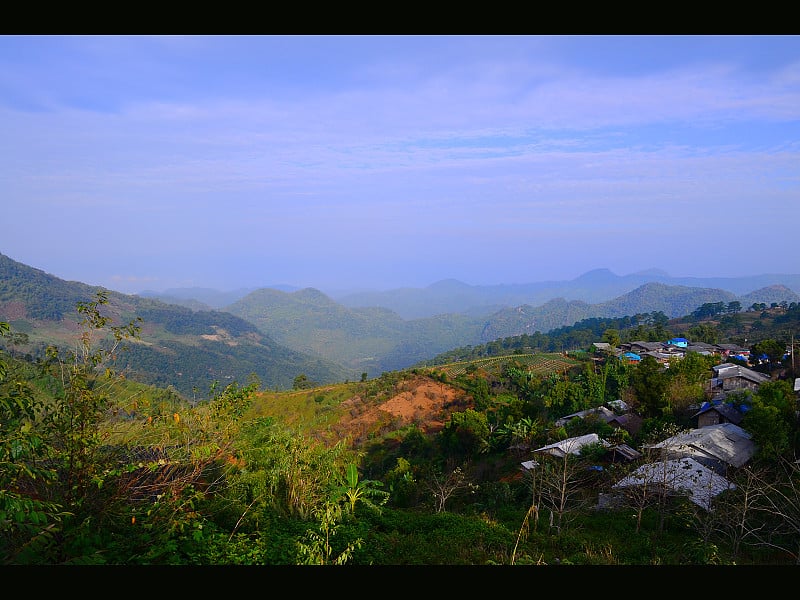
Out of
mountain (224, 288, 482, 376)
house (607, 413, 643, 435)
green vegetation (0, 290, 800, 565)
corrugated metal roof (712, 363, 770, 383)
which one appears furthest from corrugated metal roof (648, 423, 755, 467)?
mountain (224, 288, 482, 376)

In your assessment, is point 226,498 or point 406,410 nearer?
point 226,498

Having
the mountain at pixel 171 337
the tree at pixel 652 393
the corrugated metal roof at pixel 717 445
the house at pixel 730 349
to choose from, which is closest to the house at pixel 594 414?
the tree at pixel 652 393

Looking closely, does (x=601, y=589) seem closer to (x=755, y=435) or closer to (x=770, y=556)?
(x=770, y=556)

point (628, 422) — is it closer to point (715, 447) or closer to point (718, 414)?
point (718, 414)

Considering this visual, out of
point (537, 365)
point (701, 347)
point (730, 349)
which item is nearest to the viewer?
point (730, 349)

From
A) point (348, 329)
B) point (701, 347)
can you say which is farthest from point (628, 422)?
point (348, 329)
